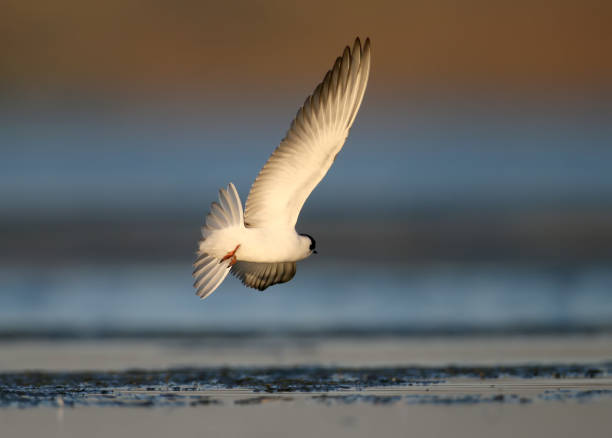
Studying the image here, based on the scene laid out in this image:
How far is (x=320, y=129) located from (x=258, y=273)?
1.63 m

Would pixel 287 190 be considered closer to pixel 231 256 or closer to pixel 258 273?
pixel 231 256

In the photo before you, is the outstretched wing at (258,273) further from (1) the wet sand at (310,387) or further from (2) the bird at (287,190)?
(1) the wet sand at (310,387)

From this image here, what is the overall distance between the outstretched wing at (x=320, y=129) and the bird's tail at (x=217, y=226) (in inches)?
10.2

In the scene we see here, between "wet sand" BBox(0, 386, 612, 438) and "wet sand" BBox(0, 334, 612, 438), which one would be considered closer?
"wet sand" BBox(0, 386, 612, 438)

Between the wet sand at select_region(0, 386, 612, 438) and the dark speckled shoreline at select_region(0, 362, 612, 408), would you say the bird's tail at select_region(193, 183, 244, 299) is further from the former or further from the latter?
the wet sand at select_region(0, 386, 612, 438)

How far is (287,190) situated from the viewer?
1002 cm

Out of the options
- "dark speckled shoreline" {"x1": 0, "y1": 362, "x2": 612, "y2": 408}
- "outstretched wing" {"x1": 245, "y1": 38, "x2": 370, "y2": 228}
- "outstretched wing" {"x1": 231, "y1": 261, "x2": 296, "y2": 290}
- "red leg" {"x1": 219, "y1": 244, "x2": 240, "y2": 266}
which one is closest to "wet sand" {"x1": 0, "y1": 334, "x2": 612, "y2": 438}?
"dark speckled shoreline" {"x1": 0, "y1": 362, "x2": 612, "y2": 408}

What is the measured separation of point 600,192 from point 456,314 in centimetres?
1230

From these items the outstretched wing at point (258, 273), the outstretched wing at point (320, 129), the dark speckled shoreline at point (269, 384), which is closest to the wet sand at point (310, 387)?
the dark speckled shoreline at point (269, 384)

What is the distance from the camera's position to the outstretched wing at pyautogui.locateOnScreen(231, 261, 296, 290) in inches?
426

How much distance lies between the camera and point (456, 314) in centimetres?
1355

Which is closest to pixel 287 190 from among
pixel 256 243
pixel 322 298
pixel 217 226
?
pixel 256 243

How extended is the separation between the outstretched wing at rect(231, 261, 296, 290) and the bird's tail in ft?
1.29

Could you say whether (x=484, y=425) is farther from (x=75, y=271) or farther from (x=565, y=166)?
(x=565, y=166)
